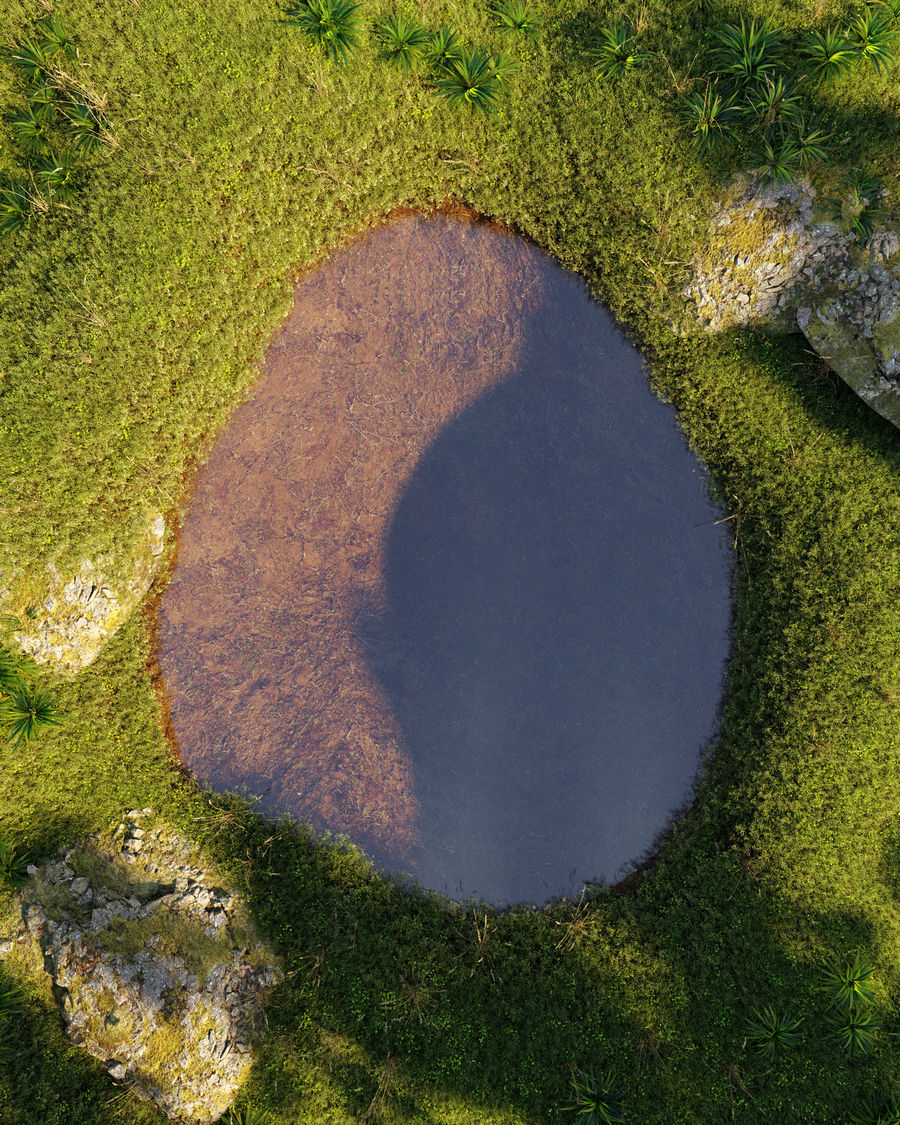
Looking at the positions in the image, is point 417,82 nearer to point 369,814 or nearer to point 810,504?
point 810,504

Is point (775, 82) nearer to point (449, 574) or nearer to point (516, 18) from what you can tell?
point (516, 18)

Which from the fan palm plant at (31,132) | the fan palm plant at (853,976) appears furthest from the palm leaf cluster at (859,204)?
the fan palm plant at (31,132)

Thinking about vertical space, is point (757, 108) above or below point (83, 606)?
above

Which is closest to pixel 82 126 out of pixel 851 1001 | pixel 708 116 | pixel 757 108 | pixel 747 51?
pixel 708 116

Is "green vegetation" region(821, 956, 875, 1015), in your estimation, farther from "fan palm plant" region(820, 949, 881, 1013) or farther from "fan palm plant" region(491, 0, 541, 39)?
"fan palm plant" region(491, 0, 541, 39)

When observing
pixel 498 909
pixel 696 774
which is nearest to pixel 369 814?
pixel 498 909

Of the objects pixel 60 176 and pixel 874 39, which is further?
pixel 60 176

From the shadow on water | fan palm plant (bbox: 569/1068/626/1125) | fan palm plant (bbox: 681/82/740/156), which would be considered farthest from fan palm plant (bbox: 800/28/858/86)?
fan palm plant (bbox: 569/1068/626/1125)
